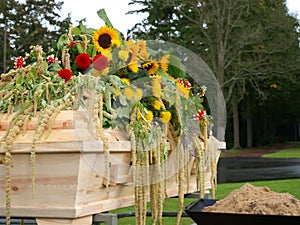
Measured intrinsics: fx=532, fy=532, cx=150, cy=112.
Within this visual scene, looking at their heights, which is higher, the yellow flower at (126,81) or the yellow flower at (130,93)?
the yellow flower at (126,81)

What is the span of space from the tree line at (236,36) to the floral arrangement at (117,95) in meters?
20.0

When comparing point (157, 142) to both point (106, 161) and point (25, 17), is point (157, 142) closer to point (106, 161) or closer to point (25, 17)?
point (106, 161)

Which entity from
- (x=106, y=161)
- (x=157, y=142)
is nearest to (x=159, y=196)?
(x=157, y=142)

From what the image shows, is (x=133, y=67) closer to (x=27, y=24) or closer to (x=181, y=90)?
(x=181, y=90)

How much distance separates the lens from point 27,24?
94.2ft

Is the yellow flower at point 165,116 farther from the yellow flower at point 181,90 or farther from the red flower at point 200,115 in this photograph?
the red flower at point 200,115

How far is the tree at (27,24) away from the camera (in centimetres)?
2753

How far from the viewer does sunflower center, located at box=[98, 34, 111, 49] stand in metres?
2.74

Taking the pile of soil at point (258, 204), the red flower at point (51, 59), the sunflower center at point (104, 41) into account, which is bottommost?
the pile of soil at point (258, 204)

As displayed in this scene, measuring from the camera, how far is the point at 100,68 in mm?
2514

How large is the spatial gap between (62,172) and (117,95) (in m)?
0.54

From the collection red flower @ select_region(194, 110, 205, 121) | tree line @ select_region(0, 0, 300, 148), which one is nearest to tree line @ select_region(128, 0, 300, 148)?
tree line @ select_region(0, 0, 300, 148)

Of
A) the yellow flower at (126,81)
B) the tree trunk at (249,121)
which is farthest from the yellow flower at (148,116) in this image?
the tree trunk at (249,121)

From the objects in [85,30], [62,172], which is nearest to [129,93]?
[62,172]
